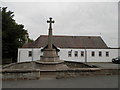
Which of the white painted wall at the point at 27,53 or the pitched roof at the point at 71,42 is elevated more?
the pitched roof at the point at 71,42

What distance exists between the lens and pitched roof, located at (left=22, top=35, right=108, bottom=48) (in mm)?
35250

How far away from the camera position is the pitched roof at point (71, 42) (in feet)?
116

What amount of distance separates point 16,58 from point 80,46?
14.7 metres

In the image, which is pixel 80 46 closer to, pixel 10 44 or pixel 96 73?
pixel 10 44

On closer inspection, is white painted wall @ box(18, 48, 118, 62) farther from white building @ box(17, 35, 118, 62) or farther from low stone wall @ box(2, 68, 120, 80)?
low stone wall @ box(2, 68, 120, 80)

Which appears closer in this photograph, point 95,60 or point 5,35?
point 5,35

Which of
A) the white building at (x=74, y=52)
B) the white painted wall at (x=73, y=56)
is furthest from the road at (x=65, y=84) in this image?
the white painted wall at (x=73, y=56)

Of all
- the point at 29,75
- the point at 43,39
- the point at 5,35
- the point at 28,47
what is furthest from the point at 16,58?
the point at 29,75

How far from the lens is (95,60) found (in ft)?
113

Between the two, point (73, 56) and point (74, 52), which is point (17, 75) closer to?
point (73, 56)

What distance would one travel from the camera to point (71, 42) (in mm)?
37094

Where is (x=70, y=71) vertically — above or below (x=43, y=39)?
below

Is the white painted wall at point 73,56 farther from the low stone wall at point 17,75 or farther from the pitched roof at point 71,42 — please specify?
the low stone wall at point 17,75

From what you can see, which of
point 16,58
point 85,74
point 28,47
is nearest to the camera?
point 85,74
